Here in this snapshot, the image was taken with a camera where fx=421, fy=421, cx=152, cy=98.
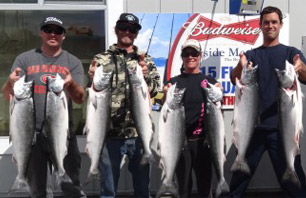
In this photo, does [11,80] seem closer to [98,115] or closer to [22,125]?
[22,125]

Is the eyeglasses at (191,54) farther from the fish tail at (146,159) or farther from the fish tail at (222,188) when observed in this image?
the fish tail at (222,188)

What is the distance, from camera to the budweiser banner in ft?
17.0

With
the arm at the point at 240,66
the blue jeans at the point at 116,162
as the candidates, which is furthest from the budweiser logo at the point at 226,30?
the blue jeans at the point at 116,162

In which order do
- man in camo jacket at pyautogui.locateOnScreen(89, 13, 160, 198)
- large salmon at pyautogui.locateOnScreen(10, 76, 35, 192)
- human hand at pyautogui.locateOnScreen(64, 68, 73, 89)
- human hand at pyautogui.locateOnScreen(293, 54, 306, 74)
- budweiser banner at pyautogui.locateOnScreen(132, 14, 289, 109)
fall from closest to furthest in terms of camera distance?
large salmon at pyautogui.locateOnScreen(10, 76, 35, 192), human hand at pyautogui.locateOnScreen(64, 68, 73, 89), human hand at pyautogui.locateOnScreen(293, 54, 306, 74), man in camo jacket at pyautogui.locateOnScreen(89, 13, 160, 198), budweiser banner at pyautogui.locateOnScreen(132, 14, 289, 109)

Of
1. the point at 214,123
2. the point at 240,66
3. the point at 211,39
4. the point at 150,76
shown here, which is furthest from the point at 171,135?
the point at 211,39

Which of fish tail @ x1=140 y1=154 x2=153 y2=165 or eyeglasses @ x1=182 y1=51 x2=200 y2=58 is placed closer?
fish tail @ x1=140 y1=154 x2=153 y2=165

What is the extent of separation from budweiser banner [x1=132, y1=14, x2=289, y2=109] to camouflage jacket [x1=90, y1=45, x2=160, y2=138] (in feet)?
4.06

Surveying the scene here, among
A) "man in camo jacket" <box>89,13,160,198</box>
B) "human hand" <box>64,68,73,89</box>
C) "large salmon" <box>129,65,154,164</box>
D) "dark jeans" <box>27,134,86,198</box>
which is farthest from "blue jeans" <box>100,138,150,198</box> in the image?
"human hand" <box>64,68,73,89</box>

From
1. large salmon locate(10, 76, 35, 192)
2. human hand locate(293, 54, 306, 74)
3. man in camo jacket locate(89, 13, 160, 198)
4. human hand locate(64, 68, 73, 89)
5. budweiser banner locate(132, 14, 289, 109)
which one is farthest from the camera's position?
budweiser banner locate(132, 14, 289, 109)

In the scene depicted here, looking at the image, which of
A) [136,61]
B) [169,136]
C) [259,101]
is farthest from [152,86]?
[259,101]

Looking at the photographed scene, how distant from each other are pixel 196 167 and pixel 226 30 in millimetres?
2060

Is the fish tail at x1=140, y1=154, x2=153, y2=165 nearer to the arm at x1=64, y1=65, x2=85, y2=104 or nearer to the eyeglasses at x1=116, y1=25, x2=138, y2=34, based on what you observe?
the arm at x1=64, y1=65, x2=85, y2=104

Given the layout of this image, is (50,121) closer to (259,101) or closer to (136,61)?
(136,61)

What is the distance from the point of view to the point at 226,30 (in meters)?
5.25
